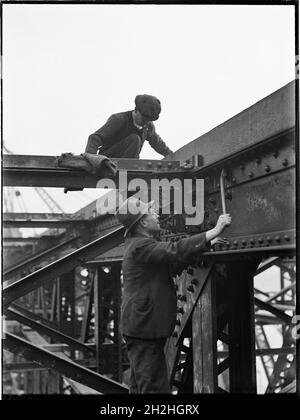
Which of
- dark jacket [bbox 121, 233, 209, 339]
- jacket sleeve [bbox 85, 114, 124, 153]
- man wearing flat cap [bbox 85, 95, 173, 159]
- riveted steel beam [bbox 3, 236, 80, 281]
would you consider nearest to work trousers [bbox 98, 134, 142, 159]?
man wearing flat cap [bbox 85, 95, 173, 159]

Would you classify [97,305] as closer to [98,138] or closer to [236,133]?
[98,138]

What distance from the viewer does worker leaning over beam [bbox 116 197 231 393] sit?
4.07m

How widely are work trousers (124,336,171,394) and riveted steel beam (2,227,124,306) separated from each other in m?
1.84

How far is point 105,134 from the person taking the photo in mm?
5355

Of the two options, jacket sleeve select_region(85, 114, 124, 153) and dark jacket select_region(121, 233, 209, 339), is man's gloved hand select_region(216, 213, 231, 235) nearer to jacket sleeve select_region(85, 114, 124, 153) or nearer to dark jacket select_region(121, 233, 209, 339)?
dark jacket select_region(121, 233, 209, 339)

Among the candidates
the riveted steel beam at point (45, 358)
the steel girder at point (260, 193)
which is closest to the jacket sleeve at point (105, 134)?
the steel girder at point (260, 193)

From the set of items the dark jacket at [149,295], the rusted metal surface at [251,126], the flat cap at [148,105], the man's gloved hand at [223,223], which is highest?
the flat cap at [148,105]

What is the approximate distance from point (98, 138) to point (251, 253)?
1.96m

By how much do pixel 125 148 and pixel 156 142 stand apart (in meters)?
0.50

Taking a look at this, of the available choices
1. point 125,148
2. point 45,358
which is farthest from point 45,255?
point 125,148

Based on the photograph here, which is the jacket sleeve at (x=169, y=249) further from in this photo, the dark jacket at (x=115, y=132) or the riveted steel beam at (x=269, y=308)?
the riveted steel beam at (x=269, y=308)

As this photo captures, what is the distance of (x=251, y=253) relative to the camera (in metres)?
3.97

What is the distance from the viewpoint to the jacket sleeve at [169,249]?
12.3 feet
